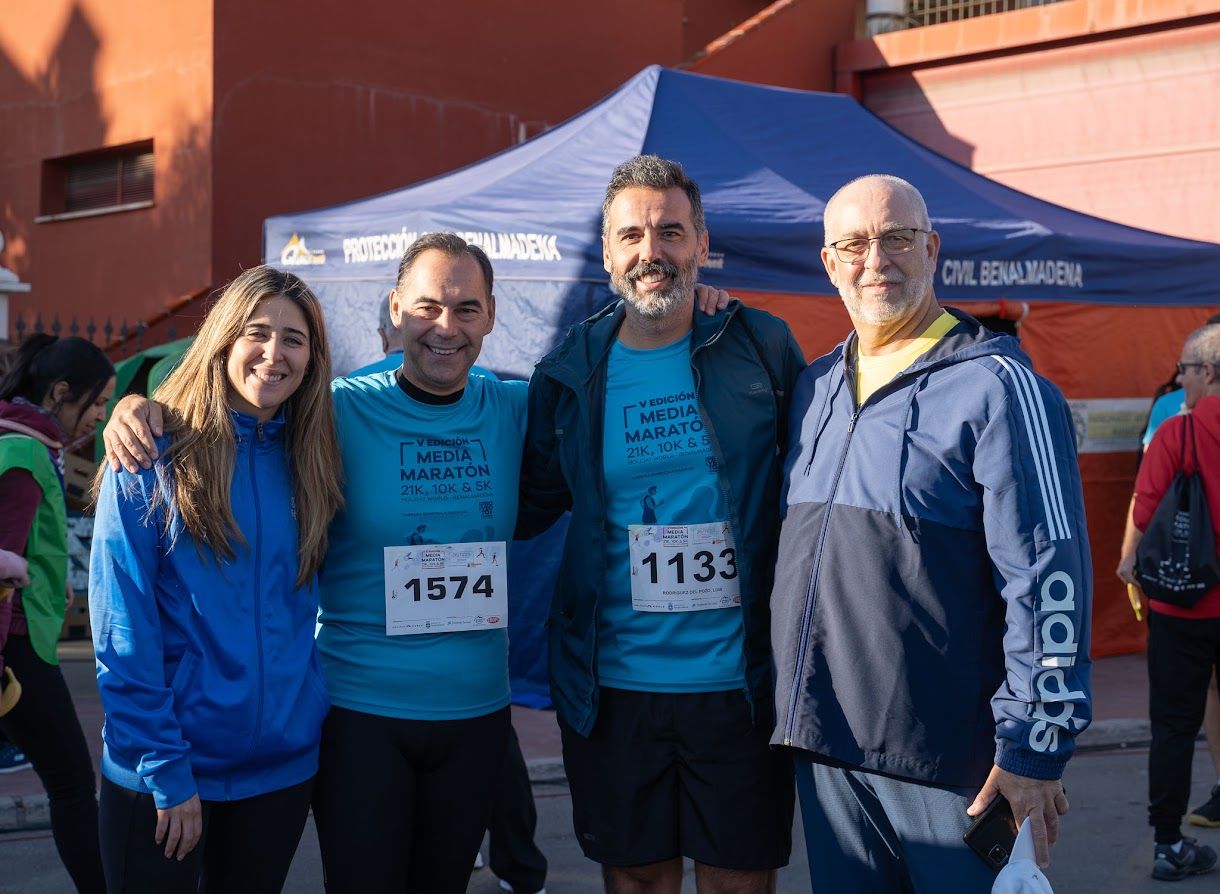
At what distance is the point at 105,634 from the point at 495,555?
89 cm

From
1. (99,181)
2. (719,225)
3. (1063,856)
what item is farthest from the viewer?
(99,181)

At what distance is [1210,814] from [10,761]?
5.20 metres

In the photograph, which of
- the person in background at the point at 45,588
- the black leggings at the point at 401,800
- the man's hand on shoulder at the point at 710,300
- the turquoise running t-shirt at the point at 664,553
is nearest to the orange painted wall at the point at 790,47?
the person in background at the point at 45,588

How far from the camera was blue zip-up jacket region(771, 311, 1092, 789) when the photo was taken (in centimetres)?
242

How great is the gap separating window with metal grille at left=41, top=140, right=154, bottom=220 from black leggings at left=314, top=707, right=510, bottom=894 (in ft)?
33.7

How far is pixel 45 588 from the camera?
392 centimetres

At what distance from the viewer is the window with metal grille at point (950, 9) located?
15057 millimetres

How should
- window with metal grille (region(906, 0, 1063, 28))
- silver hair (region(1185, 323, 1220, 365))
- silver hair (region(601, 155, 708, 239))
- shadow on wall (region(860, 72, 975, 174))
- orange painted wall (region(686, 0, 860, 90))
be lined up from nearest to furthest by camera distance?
1. silver hair (region(601, 155, 708, 239))
2. silver hair (region(1185, 323, 1220, 365))
3. orange painted wall (region(686, 0, 860, 90))
4. shadow on wall (region(860, 72, 975, 174))
5. window with metal grille (region(906, 0, 1063, 28))

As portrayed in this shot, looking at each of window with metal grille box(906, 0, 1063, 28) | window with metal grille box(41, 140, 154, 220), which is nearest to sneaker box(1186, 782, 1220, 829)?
window with metal grille box(41, 140, 154, 220)

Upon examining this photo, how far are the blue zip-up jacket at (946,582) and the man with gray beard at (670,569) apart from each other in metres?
0.26

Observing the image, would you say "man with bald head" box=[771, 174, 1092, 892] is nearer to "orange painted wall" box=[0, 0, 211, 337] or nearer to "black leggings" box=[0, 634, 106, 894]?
"black leggings" box=[0, 634, 106, 894]

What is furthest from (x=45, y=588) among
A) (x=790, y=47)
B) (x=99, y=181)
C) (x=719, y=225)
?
(x=790, y=47)

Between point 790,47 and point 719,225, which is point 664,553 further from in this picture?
point 790,47

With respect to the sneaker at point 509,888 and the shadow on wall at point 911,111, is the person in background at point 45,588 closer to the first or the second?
the sneaker at point 509,888
